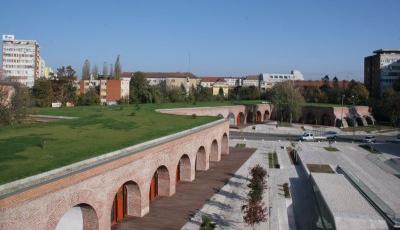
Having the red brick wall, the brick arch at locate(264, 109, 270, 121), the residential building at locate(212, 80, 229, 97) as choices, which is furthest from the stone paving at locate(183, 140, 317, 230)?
the residential building at locate(212, 80, 229, 97)

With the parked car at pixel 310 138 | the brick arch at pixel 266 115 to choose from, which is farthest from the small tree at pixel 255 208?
the brick arch at pixel 266 115

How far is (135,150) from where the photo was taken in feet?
60.5

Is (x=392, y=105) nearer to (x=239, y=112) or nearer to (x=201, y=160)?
(x=239, y=112)

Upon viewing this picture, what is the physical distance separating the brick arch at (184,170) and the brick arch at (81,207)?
11040 millimetres

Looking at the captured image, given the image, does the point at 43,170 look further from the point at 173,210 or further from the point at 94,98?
the point at 94,98

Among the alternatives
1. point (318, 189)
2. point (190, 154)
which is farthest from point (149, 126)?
point (318, 189)

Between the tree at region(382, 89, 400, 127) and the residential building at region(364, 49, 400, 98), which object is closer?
the tree at region(382, 89, 400, 127)

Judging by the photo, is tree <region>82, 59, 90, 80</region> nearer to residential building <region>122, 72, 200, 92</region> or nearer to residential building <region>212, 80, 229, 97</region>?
residential building <region>122, 72, 200, 92</region>

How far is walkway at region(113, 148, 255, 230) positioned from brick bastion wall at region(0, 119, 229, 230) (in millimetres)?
591

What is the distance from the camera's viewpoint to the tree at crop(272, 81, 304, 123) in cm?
6216

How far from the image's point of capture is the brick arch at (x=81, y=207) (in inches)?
494

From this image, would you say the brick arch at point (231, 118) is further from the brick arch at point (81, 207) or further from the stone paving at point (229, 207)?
the brick arch at point (81, 207)

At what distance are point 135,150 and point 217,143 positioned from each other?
15.7 metres

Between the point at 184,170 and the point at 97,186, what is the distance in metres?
11.4
